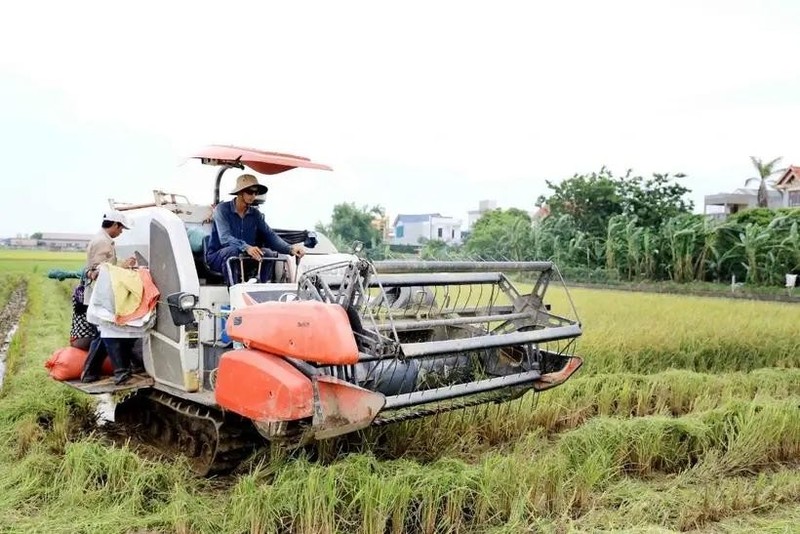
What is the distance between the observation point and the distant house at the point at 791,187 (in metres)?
38.4

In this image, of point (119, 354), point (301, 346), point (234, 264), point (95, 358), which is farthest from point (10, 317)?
point (301, 346)

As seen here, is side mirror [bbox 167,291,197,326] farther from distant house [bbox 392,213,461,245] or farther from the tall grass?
distant house [bbox 392,213,461,245]

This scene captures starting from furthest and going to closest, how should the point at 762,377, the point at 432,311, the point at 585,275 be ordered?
the point at 585,275
the point at 762,377
the point at 432,311

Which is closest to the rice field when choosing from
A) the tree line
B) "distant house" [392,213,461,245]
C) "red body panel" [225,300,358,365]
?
"red body panel" [225,300,358,365]

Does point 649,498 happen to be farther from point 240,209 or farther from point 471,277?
point 240,209

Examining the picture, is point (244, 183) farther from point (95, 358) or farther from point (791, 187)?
point (791, 187)

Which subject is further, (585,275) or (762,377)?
(585,275)

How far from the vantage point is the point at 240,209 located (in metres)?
4.97

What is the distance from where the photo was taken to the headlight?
427cm

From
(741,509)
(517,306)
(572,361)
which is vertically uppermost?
(517,306)

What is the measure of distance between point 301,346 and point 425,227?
6338 cm

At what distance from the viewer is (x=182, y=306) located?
14.0 ft

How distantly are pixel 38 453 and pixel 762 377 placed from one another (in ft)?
21.6

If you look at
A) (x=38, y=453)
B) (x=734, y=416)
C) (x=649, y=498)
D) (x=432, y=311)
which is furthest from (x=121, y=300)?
(x=734, y=416)
